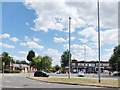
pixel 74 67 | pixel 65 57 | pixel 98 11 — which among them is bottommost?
pixel 74 67

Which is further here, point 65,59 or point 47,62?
point 65,59

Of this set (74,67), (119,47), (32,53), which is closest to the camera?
(119,47)

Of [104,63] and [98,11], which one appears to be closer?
[98,11]

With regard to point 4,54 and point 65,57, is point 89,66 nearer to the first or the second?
point 65,57

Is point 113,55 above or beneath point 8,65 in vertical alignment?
above

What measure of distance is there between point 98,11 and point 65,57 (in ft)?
237

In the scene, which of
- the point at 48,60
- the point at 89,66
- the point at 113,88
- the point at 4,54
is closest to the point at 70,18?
the point at 113,88

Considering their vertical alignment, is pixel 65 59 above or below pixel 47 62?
above

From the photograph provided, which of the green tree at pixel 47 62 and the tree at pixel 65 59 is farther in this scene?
the tree at pixel 65 59

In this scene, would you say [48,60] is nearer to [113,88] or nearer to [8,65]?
[8,65]

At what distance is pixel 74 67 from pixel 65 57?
12.7 meters

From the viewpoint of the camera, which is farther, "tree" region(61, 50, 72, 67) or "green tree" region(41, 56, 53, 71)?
"tree" region(61, 50, 72, 67)

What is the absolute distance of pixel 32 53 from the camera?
13312 cm

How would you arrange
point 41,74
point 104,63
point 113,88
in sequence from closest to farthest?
1. point 113,88
2. point 41,74
3. point 104,63
